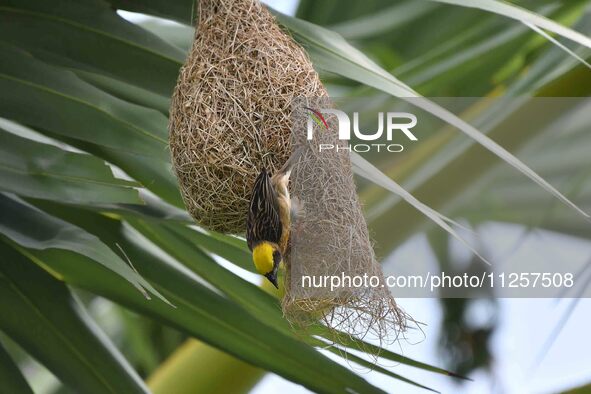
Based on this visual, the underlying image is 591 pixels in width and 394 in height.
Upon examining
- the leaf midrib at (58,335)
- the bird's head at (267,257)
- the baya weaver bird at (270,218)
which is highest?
the baya weaver bird at (270,218)

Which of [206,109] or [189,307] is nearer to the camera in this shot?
[206,109]

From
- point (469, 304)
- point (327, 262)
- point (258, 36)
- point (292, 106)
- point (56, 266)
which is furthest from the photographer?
point (469, 304)

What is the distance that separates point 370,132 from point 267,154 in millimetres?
141

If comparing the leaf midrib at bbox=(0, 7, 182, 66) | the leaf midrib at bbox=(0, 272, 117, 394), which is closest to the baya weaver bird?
the leaf midrib at bbox=(0, 7, 182, 66)

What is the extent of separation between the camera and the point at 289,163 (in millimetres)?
1233

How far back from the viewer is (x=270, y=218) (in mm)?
1193

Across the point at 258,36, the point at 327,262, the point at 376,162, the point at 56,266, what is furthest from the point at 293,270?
the point at 56,266

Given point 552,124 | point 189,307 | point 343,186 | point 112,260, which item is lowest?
point 189,307

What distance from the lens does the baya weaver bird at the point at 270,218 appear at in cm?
119

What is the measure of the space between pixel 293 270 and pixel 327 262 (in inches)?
1.8

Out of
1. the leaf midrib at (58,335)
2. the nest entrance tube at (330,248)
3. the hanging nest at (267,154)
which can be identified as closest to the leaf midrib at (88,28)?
the hanging nest at (267,154)

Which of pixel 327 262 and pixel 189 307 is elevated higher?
pixel 327 262

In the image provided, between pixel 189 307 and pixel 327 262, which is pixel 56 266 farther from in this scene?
pixel 327 262

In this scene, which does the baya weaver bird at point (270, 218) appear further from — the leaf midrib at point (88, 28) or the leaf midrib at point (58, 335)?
the leaf midrib at point (58, 335)
